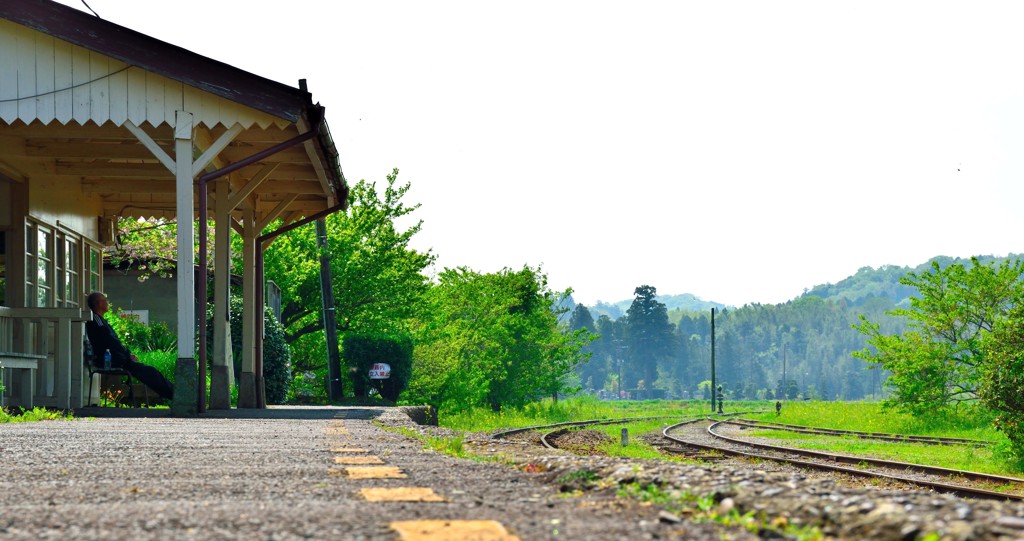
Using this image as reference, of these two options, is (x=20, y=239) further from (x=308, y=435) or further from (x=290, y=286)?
(x=290, y=286)

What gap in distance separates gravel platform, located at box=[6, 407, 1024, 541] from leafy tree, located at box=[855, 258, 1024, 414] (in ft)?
93.4

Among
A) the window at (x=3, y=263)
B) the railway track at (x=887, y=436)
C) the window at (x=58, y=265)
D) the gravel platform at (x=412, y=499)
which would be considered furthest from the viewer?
the railway track at (x=887, y=436)

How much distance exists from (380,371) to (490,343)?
769 inches

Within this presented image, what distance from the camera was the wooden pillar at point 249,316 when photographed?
58.0 ft

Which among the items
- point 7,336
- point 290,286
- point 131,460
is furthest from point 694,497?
point 290,286

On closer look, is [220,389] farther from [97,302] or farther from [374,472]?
[374,472]

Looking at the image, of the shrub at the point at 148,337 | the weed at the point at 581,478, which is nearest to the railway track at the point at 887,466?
the shrub at the point at 148,337

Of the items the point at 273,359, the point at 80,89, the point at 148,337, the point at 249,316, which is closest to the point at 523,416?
the point at 273,359

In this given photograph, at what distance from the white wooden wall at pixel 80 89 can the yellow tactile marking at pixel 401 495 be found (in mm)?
8988

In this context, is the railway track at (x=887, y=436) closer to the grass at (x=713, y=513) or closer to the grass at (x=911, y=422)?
the grass at (x=911, y=422)

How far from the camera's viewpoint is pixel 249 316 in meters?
18.1

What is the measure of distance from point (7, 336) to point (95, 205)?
4394 mm

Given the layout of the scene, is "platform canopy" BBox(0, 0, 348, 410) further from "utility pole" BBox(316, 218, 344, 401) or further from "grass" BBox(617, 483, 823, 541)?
"utility pole" BBox(316, 218, 344, 401)

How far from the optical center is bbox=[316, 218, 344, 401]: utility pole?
29.4 meters
